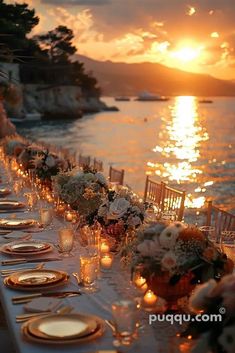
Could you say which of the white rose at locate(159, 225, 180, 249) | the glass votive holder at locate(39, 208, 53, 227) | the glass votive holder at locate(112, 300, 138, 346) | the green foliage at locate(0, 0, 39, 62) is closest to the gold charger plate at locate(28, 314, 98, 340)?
the glass votive holder at locate(112, 300, 138, 346)

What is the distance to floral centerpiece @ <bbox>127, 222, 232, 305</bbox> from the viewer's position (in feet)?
9.00

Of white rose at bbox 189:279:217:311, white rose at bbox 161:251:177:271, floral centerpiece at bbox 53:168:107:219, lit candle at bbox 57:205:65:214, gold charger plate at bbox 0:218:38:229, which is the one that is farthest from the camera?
lit candle at bbox 57:205:65:214

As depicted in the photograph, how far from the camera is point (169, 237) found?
2.77 m

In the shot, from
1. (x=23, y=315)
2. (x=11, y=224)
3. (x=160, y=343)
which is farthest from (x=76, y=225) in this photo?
(x=160, y=343)

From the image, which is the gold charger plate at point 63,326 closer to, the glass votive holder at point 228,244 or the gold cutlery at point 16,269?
the gold cutlery at point 16,269

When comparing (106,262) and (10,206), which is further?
(10,206)

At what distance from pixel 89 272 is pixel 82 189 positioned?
1608 millimetres

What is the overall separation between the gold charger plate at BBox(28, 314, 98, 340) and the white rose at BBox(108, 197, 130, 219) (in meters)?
1.22

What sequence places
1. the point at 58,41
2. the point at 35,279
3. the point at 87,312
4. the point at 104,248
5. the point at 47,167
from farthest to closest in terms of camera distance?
the point at 58,41 < the point at 47,167 < the point at 104,248 < the point at 35,279 < the point at 87,312

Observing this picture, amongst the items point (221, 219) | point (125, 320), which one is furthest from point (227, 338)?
point (221, 219)

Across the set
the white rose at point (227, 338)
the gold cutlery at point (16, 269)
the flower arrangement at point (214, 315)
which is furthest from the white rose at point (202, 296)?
the gold cutlery at point (16, 269)

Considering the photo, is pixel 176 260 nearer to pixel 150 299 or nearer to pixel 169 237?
pixel 169 237

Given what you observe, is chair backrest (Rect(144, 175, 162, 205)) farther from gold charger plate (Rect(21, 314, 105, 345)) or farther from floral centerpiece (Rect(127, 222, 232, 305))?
gold charger plate (Rect(21, 314, 105, 345))

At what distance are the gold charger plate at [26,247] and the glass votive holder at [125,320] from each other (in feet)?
5.17
